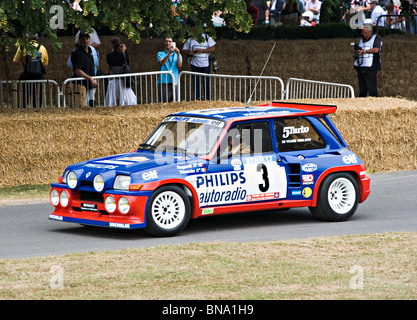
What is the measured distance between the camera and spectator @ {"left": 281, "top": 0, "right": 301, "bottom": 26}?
28141 millimetres

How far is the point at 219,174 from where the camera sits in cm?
1085

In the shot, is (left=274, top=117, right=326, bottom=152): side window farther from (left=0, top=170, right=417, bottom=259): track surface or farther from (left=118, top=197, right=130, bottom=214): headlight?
(left=118, top=197, right=130, bottom=214): headlight

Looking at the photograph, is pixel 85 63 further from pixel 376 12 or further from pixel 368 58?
pixel 376 12

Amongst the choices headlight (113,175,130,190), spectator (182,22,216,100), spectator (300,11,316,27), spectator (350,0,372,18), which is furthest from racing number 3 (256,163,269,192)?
spectator (300,11,316,27)

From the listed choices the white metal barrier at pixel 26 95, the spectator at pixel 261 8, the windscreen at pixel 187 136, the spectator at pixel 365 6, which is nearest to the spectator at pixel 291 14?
the spectator at pixel 261 8

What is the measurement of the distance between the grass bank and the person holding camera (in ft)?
35.3

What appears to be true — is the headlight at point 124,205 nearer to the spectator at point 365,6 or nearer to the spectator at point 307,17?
the spectator at point 365,6

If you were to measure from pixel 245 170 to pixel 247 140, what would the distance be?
412 mm

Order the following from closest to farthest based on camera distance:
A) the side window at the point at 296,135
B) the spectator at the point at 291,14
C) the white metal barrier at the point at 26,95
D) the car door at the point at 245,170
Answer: the car door at the point at 245,170 → the side window at the point at 296,135 → the white metal barrier at the point at 26,95 → the spectator at the point at 291,14

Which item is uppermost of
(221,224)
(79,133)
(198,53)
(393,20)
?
(393,20)

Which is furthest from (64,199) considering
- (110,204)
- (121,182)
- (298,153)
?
(298,153)

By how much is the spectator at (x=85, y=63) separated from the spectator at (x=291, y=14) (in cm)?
1098

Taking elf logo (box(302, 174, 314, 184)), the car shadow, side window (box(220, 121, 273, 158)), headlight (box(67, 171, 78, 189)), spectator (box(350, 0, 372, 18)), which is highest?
spectator (box(350, 0, 372, 18))

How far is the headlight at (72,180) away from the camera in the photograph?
1076 centimetres
